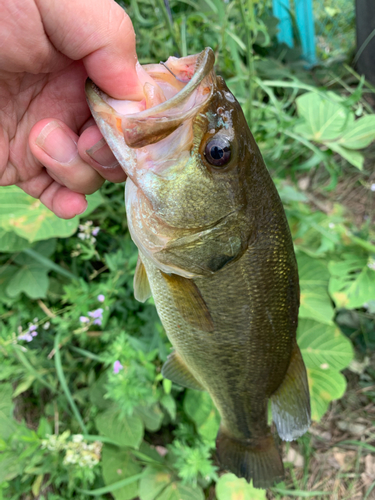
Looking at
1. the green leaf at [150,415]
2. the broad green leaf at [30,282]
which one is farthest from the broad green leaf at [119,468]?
the broad green leaf at [30,282]

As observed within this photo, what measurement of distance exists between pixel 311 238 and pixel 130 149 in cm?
172

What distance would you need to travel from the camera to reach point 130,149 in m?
0.92

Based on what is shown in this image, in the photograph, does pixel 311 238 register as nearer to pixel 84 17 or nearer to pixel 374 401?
pixel 374 401

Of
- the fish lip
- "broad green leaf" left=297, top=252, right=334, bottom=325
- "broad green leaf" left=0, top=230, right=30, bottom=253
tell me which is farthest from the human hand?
"broad green leaf" left=297, top=252, right=334, bottom=325

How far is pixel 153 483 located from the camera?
200cm

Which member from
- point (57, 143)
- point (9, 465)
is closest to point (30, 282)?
point (9, 465)

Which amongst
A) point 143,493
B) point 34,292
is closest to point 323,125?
point 34,292

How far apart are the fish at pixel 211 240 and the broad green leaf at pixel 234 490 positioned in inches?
25.3

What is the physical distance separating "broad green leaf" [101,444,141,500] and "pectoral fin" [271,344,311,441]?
1078mm

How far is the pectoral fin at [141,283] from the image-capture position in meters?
1.29

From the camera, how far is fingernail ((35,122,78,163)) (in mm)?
1235

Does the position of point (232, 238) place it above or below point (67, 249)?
above

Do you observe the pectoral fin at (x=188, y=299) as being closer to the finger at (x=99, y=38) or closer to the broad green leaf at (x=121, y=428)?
the finger at (x=99, y=38)

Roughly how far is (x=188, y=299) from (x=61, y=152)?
70cm
